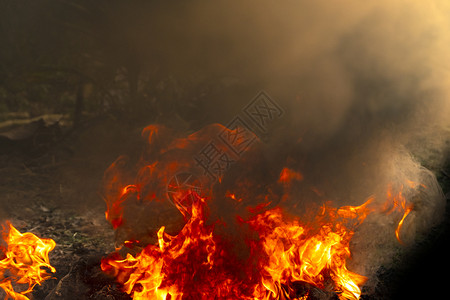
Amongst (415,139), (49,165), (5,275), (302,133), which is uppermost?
(415,139)

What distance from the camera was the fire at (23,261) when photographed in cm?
311

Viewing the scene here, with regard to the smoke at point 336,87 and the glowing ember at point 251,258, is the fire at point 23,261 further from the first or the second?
the smoke at point 336,87

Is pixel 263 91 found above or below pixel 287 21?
below

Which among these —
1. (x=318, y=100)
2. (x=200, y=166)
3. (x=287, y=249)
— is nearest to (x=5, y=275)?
(x=200, y=166)

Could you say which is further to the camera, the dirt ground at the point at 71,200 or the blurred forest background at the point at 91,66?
the dirt ground at the point at 71,200

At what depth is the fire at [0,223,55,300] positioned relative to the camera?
3105mm

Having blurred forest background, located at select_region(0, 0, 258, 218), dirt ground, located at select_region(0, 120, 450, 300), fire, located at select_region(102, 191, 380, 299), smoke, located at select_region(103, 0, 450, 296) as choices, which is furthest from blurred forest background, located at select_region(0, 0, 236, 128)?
fire, located at select_region(102, 191, 380, 299)

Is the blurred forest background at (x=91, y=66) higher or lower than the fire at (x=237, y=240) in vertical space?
higher

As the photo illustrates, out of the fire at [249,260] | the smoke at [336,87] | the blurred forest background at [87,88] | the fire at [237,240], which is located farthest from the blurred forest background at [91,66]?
the fire at [249,260]

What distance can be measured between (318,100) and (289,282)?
2.18 meters

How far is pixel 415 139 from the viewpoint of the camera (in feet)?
10.6

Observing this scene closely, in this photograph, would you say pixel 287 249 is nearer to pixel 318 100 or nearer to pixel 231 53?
pixel 318 100

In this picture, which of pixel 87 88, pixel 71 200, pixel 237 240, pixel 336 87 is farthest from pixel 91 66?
pixel 336 87

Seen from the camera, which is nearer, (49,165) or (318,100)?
(49,165)
